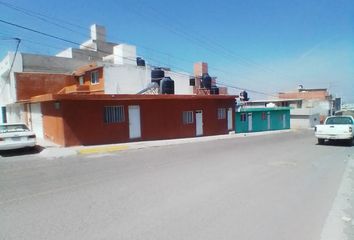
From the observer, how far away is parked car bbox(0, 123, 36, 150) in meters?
13.3

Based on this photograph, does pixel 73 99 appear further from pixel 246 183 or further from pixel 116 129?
pixel 246 183

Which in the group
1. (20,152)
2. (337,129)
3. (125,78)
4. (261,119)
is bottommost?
(20,152)

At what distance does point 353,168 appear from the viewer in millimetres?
10328

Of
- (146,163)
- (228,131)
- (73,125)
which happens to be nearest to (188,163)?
(146,163)

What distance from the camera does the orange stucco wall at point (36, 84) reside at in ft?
84.0

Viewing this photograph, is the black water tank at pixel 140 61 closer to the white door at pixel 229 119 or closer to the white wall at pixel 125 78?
the white wall at pixel 125 78

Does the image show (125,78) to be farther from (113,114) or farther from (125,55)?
(125,55)

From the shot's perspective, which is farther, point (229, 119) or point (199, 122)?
point (229, 119)

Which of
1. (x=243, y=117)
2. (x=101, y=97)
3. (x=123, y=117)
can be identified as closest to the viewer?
(x=101, y=97)

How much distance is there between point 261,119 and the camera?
34.3m

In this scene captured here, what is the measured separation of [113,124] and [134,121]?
1.65 metres

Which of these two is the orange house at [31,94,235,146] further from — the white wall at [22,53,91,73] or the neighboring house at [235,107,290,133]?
the white wall at [22,53,91,73]

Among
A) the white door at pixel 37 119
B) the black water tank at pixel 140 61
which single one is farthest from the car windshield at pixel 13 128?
the black water tank at pixel 140 61

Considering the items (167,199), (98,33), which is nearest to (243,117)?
(167,199)
